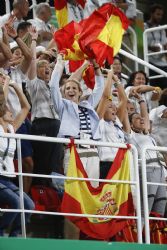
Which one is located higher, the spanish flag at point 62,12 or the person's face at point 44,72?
the spanish flag at point 62,12

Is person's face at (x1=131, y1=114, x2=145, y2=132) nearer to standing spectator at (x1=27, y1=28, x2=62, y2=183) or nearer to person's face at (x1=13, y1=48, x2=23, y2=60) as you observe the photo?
standing spectator at (x1=27, y1=28, x2=62, y2=183)

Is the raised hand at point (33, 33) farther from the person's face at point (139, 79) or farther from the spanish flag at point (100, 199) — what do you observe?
the spanish flag at point (100, 199)

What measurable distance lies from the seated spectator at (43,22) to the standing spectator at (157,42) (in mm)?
2185

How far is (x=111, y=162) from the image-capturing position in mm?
11188

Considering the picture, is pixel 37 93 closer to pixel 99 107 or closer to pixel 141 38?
pixel 99 107

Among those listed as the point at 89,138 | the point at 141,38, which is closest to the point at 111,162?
the point at 89,138

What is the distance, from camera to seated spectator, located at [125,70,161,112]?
527 inches

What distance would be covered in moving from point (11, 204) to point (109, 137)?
1900 millimetres

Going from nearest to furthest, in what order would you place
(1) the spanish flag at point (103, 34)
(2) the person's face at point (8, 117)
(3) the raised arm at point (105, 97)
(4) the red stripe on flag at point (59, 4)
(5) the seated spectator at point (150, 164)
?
1. (2) the person's face at point (8, 117)
2. (5) the seated spectator at point (150, 164)
3. (3) the raised arm at point (105, 97)
4. (1) the spanish flag at point (103, 34)
5. (4) the red stripe on flag at point (59, 4)

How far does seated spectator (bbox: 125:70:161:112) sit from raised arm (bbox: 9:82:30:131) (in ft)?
7.39

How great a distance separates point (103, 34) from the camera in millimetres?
12016

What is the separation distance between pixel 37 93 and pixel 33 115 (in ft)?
0.82

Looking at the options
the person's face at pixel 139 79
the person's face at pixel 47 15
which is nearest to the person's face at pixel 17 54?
the person's face at pixel 139 79

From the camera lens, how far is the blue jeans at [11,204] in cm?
991
